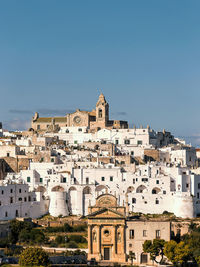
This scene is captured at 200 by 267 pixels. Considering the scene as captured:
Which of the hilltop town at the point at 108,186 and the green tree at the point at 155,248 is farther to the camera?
the hilltop town at the point at 108,186

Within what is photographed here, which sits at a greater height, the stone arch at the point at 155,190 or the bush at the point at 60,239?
the stone arch at the point at 155,190

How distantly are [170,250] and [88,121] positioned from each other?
45.1 metres

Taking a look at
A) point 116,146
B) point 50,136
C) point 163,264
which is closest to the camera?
point 163,264

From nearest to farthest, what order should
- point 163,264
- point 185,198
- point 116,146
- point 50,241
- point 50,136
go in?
point 163,264
point 50,241
point 185,198
point 116,146
point 50,136

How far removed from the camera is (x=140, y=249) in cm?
7469

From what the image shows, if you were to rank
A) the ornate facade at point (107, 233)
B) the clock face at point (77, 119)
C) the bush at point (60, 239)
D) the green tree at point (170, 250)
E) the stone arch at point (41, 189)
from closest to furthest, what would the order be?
the green tree at point (170, 250)
the ornate facade at point (107, 233)
the bush at point (60, 239)
the stone arch at point (41, 189)
the clock face at point (77, 119)

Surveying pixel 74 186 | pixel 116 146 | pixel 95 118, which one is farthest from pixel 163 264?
pixel 95 118

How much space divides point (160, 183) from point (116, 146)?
55.4 feet

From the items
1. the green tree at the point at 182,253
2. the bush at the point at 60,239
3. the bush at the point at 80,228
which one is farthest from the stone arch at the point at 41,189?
the green tree at the point at 182,253

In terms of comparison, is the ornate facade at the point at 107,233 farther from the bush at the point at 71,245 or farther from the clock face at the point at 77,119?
the clock face at the point at 77,119

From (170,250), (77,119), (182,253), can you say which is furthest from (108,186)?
(77,119)

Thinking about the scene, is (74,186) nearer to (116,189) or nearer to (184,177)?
(116,189)

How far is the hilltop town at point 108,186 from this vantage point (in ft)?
247

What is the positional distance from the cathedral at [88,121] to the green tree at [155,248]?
38878 mm
